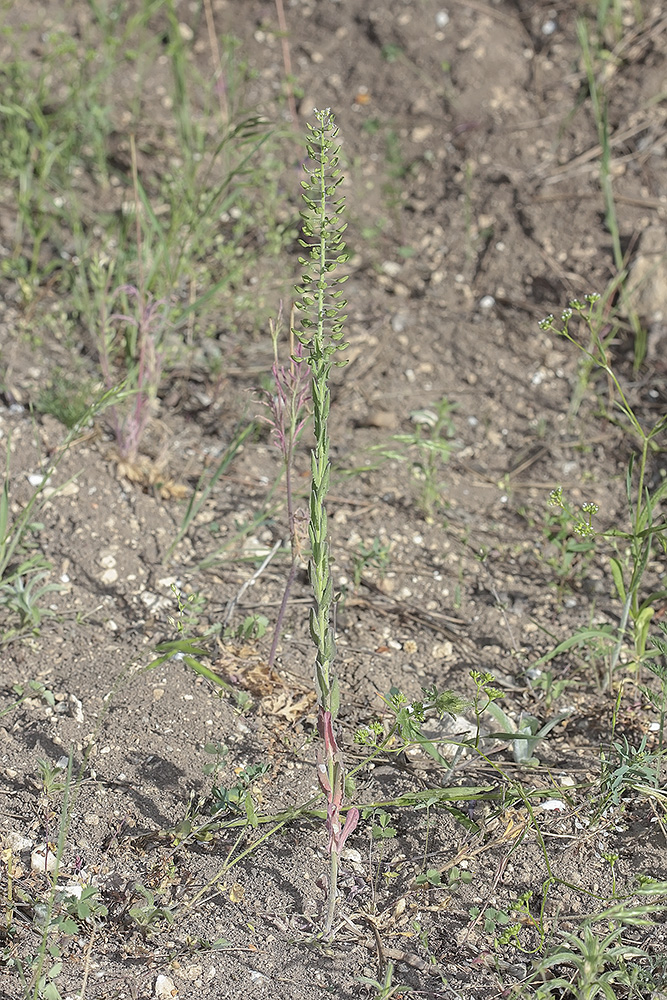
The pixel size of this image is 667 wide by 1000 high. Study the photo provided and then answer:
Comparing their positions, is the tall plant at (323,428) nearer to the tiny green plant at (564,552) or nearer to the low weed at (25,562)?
the low weed at (25,562)

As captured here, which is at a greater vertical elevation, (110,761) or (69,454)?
(69,454)

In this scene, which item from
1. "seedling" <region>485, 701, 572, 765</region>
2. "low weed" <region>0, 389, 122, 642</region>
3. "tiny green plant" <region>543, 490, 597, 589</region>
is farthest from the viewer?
"tiny green plant" <region>543, 490, 597, 589</region>

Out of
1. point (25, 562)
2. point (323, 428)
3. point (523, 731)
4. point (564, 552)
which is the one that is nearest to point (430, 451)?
point (564, 552)

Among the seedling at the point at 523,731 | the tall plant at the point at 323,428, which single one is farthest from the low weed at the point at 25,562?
the seedling at the point at 523,731

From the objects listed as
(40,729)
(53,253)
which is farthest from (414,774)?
(53,253)

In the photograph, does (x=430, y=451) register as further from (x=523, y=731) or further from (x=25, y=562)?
(x=25, y=562)

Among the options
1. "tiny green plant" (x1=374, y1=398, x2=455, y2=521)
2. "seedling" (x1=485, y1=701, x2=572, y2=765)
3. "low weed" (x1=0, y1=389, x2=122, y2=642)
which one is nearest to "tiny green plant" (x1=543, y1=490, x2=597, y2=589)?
"tiny green plant" (x1=374, y1=398, x2=455, y2=521)

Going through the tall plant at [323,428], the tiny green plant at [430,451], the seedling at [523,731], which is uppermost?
the tall plant at [323,428]

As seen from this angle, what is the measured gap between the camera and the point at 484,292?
12.5 ft

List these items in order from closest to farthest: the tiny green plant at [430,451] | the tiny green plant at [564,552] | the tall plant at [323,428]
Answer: the tall plant at [323,428] < the tiny green plant at [564,552] < the tiny green plant at [430,451]

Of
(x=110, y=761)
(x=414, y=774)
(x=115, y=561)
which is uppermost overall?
(x=115, y=561)

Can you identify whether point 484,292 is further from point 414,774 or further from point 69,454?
point 414,774

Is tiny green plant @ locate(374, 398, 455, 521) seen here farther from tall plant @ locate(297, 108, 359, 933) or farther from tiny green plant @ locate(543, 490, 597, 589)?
tall plant @ locate(297, 108, 359, 933)

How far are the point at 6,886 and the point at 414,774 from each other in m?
0.92
